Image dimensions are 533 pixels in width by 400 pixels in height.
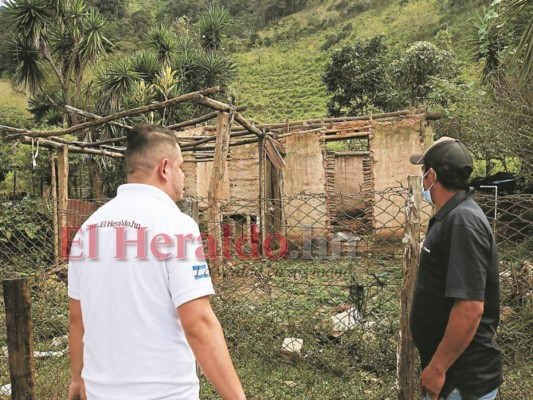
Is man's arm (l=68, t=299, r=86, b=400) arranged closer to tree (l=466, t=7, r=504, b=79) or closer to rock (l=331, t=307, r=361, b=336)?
rock (l=331, t=307, r=361, b=336)

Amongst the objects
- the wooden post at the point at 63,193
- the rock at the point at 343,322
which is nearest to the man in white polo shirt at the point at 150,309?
the rock at the point at 343,322

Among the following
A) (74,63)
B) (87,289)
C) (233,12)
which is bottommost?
(87,289)

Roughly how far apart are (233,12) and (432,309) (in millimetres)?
59909

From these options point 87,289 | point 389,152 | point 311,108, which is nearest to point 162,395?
point 87,289

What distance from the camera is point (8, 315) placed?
2818 millimetres

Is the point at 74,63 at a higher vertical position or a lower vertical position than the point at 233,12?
lower

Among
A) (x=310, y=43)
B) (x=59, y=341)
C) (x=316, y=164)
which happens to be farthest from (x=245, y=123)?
(x=310, y=43)

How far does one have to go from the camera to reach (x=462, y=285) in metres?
1.58

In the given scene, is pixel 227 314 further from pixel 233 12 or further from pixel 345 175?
pixel 233 12

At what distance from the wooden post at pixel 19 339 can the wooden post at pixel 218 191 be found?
135 centimetres

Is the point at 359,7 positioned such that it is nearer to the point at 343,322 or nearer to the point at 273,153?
the point at 273,153

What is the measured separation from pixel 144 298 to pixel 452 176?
1299 millimetres

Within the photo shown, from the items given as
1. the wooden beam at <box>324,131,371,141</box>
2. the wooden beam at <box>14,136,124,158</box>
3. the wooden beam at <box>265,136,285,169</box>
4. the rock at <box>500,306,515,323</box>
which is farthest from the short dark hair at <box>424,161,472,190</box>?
the wooden beam at <box>324,131,371,141</box>

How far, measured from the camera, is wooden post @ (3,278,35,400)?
281 centimetres
